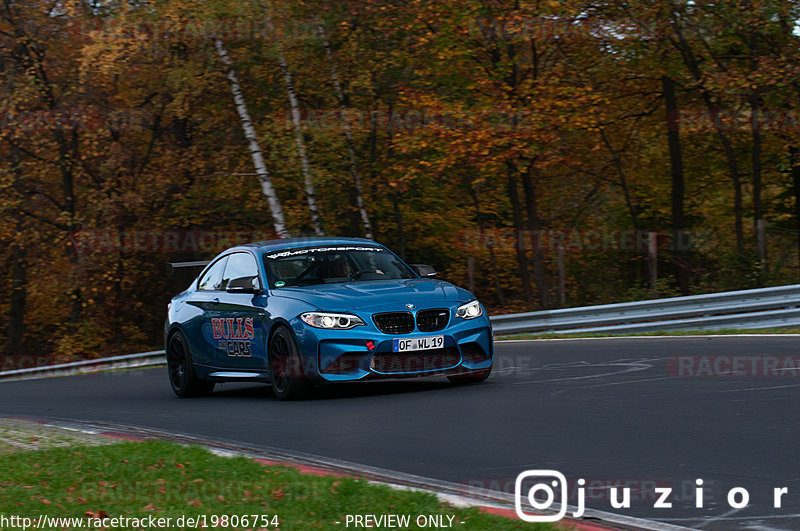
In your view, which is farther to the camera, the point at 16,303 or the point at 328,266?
the point at 16,303

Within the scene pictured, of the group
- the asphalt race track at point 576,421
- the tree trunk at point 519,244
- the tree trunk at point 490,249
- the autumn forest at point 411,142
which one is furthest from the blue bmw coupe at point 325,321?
the tree trunk at point 490,249

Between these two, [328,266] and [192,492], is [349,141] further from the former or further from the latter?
[192,492]

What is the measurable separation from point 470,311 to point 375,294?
40.2 inches

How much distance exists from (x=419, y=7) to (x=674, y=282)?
8735mm

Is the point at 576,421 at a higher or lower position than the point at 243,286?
lower

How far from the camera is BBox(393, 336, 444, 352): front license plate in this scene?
36.3 ft

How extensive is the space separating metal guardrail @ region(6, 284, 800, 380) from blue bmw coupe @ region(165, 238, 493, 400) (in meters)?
7.08

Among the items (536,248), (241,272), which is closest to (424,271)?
(241,272)

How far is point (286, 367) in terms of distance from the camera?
11.5 meters

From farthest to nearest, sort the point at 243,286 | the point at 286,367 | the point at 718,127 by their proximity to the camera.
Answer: the point at 718,127
the point at 243,286
the point at 286,367

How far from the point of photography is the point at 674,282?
2578 cm

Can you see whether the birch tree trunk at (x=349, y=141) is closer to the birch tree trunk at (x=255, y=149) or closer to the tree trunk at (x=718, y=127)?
the birch tree trunk at (x=255, y=149)

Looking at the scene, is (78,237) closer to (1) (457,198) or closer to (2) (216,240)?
(2) (216,240)

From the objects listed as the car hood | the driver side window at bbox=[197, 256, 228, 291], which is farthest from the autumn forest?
the car hood
